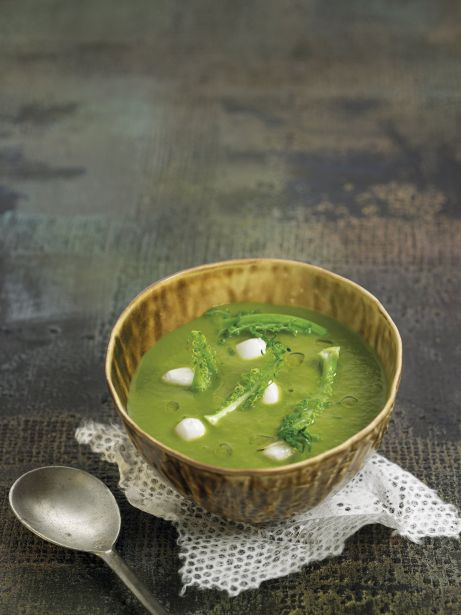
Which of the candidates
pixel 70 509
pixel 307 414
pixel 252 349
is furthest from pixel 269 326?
pixel 70 509

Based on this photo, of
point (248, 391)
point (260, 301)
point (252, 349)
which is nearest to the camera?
point (248, 391)

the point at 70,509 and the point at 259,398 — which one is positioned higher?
the point at 259,398

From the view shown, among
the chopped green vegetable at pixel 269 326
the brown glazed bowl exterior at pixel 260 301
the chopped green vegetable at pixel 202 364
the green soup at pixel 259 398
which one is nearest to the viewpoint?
the brown glazed bowl exterior at pixel 260 301

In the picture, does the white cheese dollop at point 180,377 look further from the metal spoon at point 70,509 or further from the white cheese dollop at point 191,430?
the metal spoon at point 70,509

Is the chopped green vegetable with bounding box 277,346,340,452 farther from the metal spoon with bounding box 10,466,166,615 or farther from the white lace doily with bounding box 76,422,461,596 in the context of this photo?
the metal spoon with bounding box 10,466,166,615

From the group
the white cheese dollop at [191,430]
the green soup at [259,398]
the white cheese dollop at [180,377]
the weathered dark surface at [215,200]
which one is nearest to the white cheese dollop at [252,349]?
the green soup at [259,398]

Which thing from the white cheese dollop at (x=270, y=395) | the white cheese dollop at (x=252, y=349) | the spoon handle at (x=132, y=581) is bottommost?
the spoon handle at (x=132, y=581)

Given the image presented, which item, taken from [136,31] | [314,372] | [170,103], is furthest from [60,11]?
[314,372]

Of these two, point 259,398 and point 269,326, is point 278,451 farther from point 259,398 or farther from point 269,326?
point 269,326
